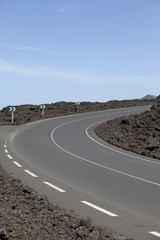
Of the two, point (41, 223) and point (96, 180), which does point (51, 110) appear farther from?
point (41, 223)

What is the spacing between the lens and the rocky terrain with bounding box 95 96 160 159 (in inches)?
912

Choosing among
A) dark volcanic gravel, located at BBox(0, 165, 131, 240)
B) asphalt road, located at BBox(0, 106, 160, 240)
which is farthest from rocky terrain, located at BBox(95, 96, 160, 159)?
dark volcanic gravel, located at BBox(0, 165, 131, 240)

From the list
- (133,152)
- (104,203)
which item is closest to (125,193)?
(104,203)

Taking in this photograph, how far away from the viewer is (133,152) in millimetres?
22266

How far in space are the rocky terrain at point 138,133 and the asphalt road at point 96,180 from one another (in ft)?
5.59

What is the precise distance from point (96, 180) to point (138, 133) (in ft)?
56.2

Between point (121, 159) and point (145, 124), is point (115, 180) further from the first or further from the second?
point (145, 124)

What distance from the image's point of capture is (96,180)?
1261 cm

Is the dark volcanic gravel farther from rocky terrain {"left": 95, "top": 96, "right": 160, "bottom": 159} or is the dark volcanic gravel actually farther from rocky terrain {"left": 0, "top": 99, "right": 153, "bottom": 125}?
rocky terrain {"left": 0, "top": 99, "right": 153, "bottom": 125}

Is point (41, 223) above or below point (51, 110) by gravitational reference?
below

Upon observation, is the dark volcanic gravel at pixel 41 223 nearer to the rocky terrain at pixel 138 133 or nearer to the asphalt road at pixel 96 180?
the asphalt road at pixel 96 180

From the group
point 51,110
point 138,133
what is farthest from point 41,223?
point 51,110

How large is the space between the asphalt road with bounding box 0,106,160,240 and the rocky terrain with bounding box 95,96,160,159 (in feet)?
5.59

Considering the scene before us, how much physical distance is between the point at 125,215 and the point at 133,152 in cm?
1438
